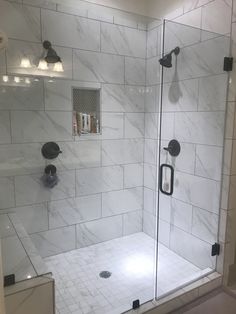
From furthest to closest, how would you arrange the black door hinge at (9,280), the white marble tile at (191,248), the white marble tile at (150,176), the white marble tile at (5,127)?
1. the white marble tile at (150,176)
2. the white marble tile at (191,248)
3. the white marble tile at (5,127)
4. the black door hinge at (9,280)

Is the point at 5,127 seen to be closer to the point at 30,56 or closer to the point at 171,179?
the point at 30,56

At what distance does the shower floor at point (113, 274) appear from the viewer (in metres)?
1.88

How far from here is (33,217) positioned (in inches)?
93.2

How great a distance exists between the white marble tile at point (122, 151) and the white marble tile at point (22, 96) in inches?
31.0

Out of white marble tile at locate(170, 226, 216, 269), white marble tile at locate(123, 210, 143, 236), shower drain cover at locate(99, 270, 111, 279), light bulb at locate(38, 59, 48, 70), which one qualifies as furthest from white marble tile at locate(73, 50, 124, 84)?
shower drain cover at locate(99, 270, 111, 279)

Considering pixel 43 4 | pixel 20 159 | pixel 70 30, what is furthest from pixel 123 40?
pixel 20 159

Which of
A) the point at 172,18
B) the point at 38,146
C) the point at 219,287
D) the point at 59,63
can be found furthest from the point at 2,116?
the point at 219,287

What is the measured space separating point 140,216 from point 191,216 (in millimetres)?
763

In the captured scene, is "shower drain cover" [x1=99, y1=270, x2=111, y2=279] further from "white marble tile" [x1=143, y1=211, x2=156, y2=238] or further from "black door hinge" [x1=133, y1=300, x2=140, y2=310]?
"white marble tile" [x1=143, y1=211, x2=156, y2=238]

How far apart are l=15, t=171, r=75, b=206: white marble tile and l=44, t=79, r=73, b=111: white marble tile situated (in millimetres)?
640

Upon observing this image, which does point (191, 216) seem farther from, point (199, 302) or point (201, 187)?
point (199, 302)

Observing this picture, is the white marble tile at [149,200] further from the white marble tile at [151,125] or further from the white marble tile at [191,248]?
the white marble tile at [151,125]

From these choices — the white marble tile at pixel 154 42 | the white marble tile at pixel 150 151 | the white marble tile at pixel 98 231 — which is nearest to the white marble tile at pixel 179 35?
the white marble tile at pixel 154 42

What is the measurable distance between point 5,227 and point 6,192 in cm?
37
